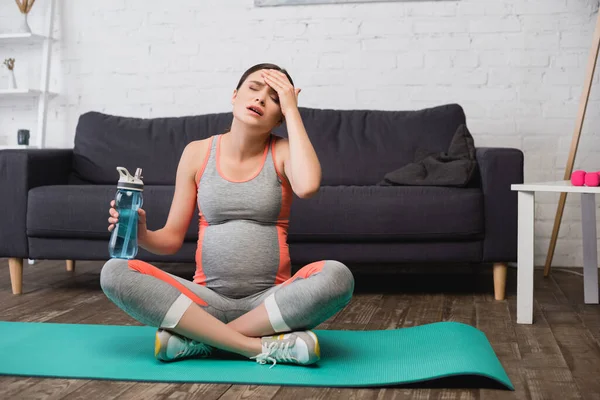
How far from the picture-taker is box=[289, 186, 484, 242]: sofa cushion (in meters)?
3.00

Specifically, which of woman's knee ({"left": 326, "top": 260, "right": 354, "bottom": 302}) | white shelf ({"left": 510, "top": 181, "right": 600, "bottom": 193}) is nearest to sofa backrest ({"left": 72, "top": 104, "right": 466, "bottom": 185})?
white shelf ({"left": 510, "top": 181, "right": 600, "bottom": 193})

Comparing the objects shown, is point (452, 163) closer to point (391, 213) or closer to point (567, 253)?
point (391, 213)

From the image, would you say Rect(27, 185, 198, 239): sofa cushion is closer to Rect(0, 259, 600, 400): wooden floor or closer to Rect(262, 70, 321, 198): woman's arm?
Rect(0, 259, 600, 400): wooden floor

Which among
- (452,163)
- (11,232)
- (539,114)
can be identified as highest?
(539,114)

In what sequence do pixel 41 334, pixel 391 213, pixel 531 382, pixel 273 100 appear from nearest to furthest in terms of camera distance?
pixel 531 382 < pixel 273 100 < pixel 41 334 < pixel 391 213

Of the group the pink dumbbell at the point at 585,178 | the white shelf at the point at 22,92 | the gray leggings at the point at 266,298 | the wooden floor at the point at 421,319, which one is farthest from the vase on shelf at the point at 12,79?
the pink dumbbell at the point at 585,178

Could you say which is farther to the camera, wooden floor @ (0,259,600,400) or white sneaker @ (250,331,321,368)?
white sneaker @ (250,331,321,368)

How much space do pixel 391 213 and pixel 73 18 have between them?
2.35m

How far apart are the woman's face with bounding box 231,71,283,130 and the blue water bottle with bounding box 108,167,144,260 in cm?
30

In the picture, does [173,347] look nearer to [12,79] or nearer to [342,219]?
[342,219]

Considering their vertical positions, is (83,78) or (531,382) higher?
(83,78)

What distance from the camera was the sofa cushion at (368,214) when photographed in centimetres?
300

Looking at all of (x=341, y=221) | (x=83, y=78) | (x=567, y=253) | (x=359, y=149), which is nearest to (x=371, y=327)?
(x=341, y=221)

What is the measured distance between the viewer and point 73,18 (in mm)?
4332
